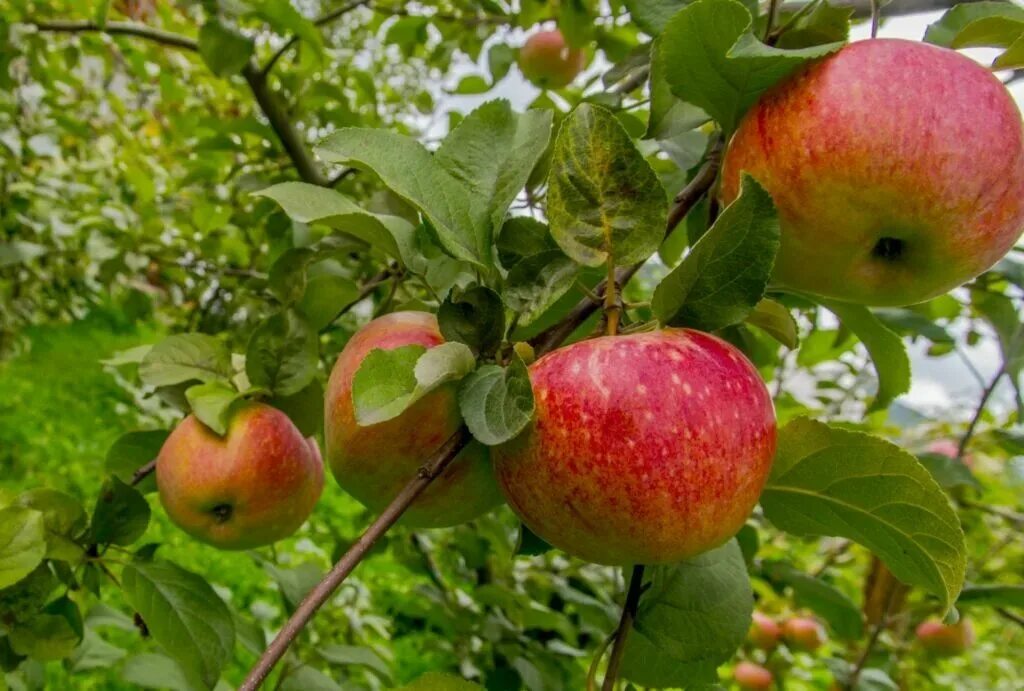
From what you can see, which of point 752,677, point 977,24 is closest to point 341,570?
point 977,24

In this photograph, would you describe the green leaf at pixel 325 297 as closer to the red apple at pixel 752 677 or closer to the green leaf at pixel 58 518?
the green leaf at pixel 58 518

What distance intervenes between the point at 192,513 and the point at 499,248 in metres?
0.43

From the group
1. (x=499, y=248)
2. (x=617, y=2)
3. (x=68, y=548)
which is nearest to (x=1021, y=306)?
(x=617, y=2)

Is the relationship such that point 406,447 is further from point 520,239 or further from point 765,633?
point 765,633

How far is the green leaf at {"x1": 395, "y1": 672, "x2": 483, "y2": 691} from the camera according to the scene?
0.49 m

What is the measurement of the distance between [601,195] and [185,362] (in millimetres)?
517

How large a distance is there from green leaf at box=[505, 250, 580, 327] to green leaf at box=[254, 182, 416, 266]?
0.11m

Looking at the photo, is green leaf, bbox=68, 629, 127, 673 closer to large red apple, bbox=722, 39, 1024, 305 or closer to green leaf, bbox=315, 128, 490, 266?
green leaf, bbox=315, 128, 490, 266

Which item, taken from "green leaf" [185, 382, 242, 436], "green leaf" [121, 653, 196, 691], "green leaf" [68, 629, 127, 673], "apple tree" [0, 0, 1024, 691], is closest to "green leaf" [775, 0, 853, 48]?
"apple tree" [0, 0, 1024, 691]

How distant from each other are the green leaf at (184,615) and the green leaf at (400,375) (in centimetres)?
38

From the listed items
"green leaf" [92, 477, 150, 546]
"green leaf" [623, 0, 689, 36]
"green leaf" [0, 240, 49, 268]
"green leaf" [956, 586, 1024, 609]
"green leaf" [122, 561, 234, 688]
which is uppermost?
"green leaf" [623, 0, 689, 36]

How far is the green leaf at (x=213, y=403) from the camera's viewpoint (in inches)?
29.7

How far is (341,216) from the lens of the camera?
57 cm

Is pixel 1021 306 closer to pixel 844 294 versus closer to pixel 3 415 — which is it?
pixel 844 294
